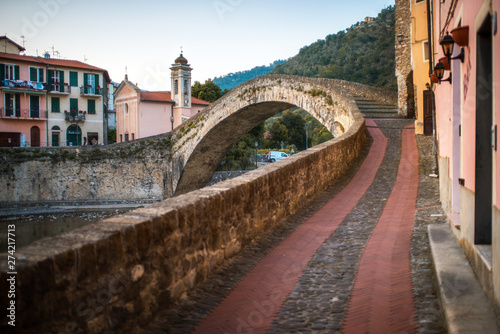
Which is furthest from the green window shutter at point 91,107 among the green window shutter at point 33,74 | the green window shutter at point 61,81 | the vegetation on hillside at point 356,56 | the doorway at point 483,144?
the doorway at point 483,144

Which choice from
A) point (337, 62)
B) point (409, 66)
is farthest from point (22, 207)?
point (337, 62)

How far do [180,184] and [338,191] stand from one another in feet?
74.4

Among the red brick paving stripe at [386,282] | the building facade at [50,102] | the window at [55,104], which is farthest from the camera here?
the window at [55,104]

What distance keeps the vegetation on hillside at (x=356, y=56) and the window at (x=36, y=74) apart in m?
28.8

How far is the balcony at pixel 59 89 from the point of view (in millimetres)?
35281

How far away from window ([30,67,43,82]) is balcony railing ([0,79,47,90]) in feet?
1.09

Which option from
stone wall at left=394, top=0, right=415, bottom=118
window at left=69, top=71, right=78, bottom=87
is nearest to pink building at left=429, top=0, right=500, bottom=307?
stone wall at left=394, top=0, right=415, bottom=118

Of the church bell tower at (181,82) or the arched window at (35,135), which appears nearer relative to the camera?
the arched window at (35,135)

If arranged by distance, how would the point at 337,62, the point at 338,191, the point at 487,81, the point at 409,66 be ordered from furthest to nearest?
the point at 337,62
the point at 409,66
the point at 338,191
the point at 487,81

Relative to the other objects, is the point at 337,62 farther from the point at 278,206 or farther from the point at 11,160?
the point at 278,206

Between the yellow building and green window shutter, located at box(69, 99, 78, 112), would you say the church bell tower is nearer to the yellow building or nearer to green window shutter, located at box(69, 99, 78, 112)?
green window shutter, located at box(69, 99, 78, 112)

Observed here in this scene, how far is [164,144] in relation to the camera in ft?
102

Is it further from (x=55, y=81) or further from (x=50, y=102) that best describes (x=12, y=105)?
(x=55, y=81)

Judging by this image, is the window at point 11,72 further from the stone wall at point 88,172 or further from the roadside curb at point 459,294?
the roadside curb at point 459,294
